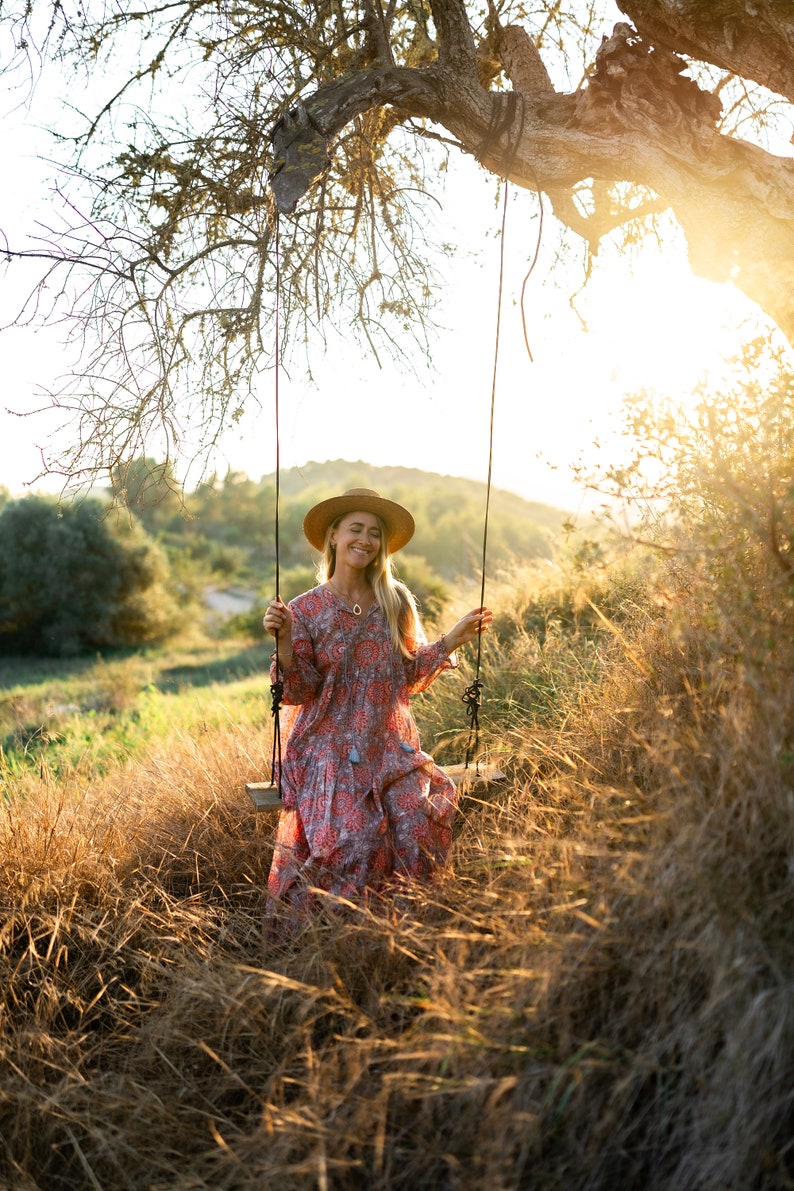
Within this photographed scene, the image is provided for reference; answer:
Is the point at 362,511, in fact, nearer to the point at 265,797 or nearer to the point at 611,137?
the point at 265,797

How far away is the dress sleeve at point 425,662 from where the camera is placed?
410 centimetres

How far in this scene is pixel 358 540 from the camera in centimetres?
404

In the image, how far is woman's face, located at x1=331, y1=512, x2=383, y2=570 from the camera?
4.05 metres

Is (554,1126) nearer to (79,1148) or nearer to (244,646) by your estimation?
(79,1148)

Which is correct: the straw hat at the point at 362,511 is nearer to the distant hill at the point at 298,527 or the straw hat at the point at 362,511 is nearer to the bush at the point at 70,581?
the bush at the point at 70,581

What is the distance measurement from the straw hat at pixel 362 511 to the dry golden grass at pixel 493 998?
4.13 feet

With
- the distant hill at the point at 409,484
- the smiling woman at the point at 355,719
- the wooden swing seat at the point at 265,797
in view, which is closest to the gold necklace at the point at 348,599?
the smiling woman at the point at 355,719

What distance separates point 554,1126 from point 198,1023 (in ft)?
3.99

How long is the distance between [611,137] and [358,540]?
2166 millimetres

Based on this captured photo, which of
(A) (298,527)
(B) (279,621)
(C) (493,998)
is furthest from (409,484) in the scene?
(C) (493,998)

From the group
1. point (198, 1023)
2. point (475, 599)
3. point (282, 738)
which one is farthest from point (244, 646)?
point (198, 1023)

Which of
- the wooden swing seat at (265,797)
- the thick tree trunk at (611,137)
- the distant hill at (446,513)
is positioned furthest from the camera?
the distant hill at (446,513)

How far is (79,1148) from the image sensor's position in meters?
2.42

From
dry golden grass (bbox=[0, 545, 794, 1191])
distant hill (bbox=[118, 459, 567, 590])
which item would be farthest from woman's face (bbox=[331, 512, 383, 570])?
distant hill (bbox=[118, 459, 567, 590])
